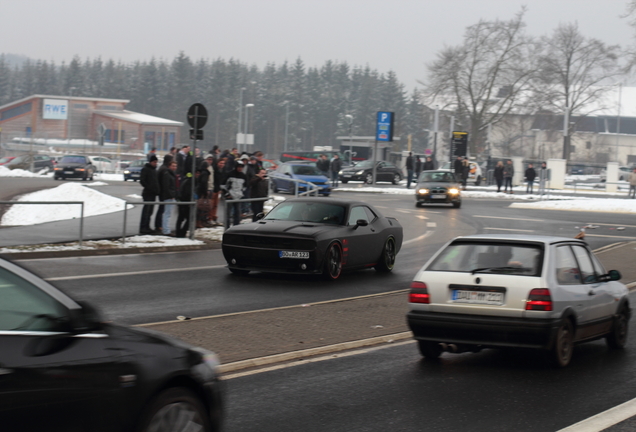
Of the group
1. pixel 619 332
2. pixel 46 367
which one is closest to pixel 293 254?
pixel 619 332

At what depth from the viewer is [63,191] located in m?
31.5

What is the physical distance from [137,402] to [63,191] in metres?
28.7

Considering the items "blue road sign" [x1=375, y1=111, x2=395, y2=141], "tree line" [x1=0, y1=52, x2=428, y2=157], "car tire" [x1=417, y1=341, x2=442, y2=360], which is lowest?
"car tire" [x1=417, y1=341, x2=442, y2=360]

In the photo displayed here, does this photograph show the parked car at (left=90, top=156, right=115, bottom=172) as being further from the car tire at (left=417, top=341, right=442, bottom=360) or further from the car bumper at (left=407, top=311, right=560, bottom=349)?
the car bumper at (left=407, top=311, right=560, bottom=349)

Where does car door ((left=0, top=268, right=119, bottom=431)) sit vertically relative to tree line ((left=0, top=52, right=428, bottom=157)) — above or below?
below

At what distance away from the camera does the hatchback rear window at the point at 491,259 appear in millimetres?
8188

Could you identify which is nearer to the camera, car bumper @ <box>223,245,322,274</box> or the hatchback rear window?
the hatchback rear window

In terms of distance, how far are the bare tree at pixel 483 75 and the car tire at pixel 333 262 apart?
64.7 meters

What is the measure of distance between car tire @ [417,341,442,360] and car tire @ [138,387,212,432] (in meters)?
4.14

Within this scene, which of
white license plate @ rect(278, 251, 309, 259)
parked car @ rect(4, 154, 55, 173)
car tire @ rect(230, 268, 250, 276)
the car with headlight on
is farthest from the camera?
parked car @ rect(4, 154, 55, 173)

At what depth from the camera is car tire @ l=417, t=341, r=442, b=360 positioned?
27.8ft

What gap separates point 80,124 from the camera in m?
104

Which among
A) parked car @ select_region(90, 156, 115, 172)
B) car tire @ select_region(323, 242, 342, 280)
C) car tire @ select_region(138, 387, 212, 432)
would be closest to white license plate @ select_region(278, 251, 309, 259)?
car tire @ select_region(323, 242, 342, 280)

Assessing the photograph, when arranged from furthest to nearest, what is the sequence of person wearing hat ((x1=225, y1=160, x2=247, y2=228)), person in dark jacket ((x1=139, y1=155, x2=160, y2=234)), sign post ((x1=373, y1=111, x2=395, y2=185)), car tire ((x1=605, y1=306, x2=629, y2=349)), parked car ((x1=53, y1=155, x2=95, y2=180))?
sign post ((x1=373, y1=111, x2=395, y2=185)), parked car ((x1=53, y1=155, x2=95, y2=180)), person wearing hat ((x1=225, y1=160, x2=247, y2=228)), person in dark jacket ((x1=139, y1=155, x2=160, y2=234)), car tire ((x1=605, y1=306, x2=629, y2=349))
